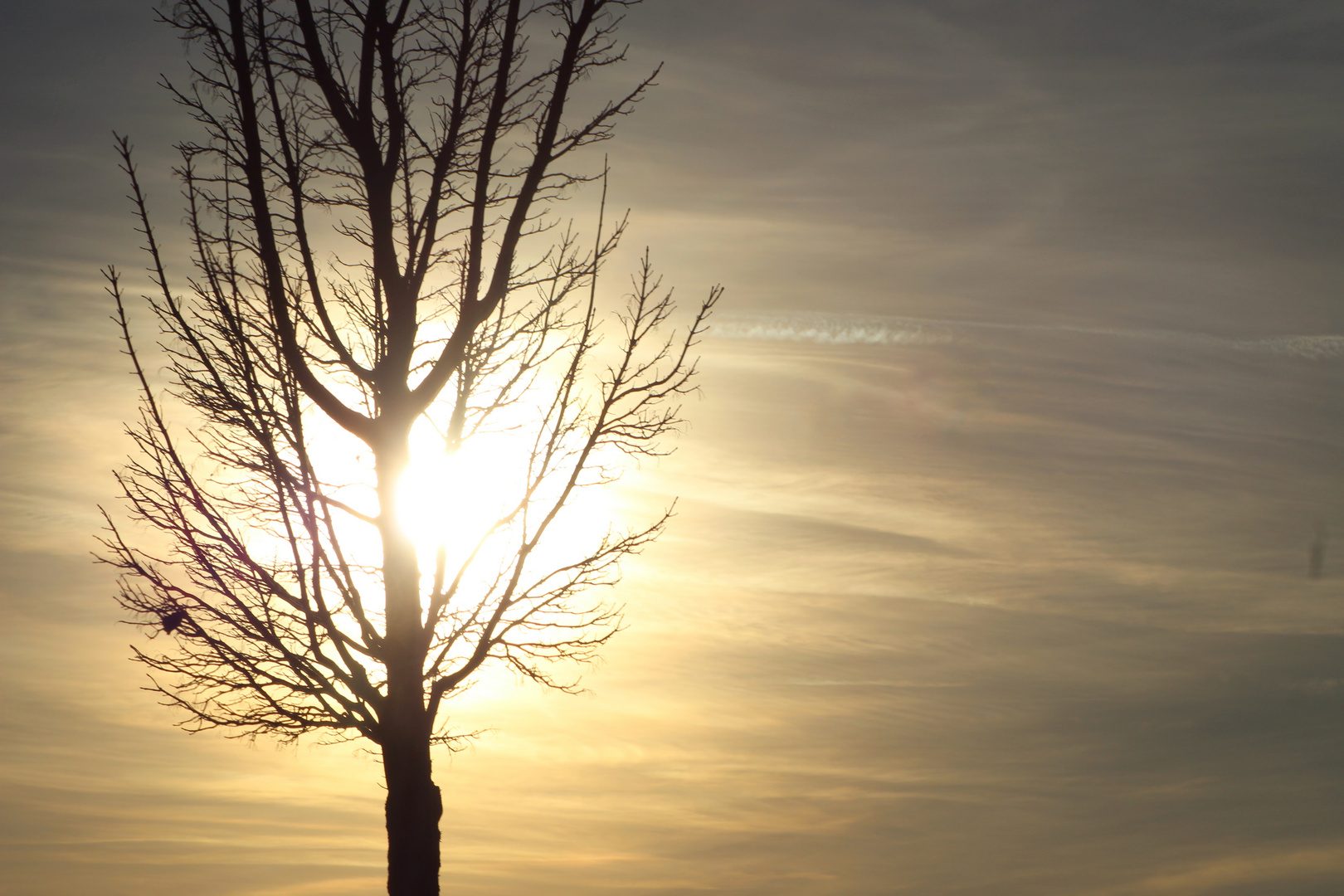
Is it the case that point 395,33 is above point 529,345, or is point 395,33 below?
above

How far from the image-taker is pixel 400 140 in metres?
8.30

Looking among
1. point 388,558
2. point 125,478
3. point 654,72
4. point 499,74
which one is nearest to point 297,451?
point 388,558

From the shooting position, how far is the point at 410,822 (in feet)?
25.3

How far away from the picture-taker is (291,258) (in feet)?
27.6

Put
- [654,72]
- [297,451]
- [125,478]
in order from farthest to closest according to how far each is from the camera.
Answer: [654,72], [125,478], [297,451]

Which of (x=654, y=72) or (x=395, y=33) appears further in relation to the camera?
(x=654, y=72)

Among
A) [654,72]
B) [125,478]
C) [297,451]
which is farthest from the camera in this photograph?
[654,72]

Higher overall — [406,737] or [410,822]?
[406,737]

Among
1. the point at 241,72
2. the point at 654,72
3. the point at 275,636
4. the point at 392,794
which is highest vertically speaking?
the point at 654,72

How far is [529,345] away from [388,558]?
7.21 feet

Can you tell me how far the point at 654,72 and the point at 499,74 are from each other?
4.12 feet

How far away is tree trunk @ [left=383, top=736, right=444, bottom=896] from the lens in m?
7.67

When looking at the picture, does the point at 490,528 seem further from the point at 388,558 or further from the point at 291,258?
the point at 291,258

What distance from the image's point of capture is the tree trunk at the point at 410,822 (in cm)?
767
